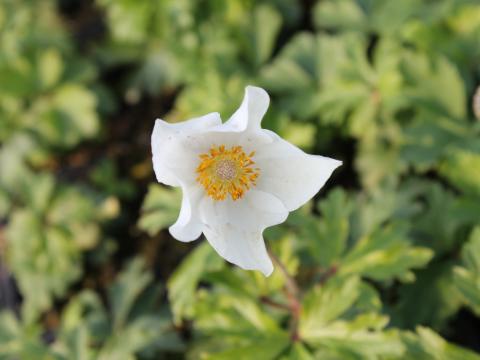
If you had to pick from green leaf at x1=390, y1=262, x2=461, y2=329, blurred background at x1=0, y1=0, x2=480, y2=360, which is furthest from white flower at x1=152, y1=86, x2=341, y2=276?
green leaf at x1=390, y1=262, x2=461, y2=329

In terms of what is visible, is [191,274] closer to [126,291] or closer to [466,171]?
[126,291]

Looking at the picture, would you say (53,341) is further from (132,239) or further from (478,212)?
(478,212)

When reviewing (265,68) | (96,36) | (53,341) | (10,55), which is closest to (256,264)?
(265,68)

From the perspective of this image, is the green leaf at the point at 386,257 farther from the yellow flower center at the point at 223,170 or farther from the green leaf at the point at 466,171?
the yellow flower center at the point at 223,170

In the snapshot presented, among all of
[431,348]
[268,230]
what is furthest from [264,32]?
[431,348]

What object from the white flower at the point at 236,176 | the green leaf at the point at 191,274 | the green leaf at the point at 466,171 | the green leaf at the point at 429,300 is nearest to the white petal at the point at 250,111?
the white flower at the point at 236,176

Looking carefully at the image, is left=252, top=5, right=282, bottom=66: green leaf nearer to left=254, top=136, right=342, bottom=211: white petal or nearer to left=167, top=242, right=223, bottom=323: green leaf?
left=167, top=242, right=223, bottom=323: green leaf

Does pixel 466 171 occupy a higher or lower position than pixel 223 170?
lower
